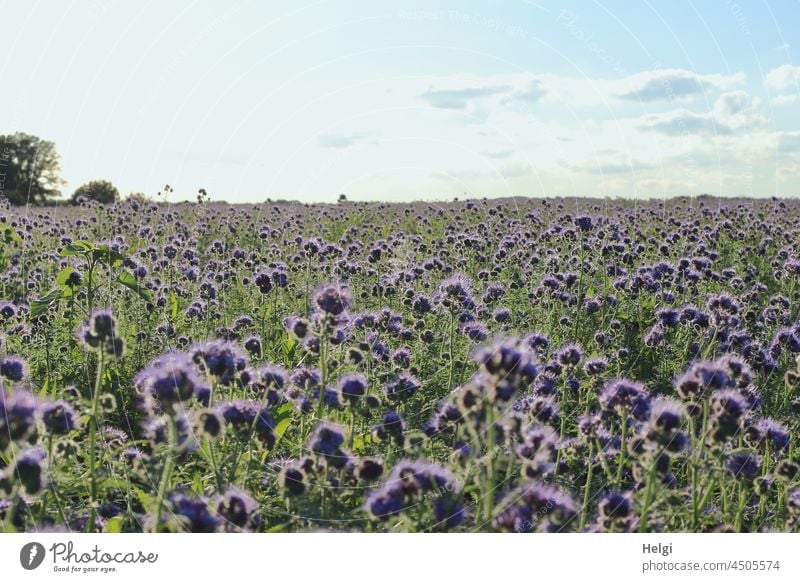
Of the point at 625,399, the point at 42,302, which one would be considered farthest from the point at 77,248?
the point at 625,399

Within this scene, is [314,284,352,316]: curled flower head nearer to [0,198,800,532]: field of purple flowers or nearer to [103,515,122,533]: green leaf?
[0,198,800,532]: field of purple flowers

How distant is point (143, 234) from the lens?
39.0 ft

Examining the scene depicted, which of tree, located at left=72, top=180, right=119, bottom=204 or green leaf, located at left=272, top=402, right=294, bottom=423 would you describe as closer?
green leaf, located at left=272, top=402, right=294, bottom=423

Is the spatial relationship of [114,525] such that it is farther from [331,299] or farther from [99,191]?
[99,191]

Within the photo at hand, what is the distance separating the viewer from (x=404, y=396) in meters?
4.44

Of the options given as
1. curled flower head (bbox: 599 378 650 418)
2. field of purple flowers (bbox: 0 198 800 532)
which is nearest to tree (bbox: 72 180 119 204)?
field of purple flowers (bbox: 0 198 800 532)

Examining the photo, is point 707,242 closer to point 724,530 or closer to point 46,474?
point 724,530
